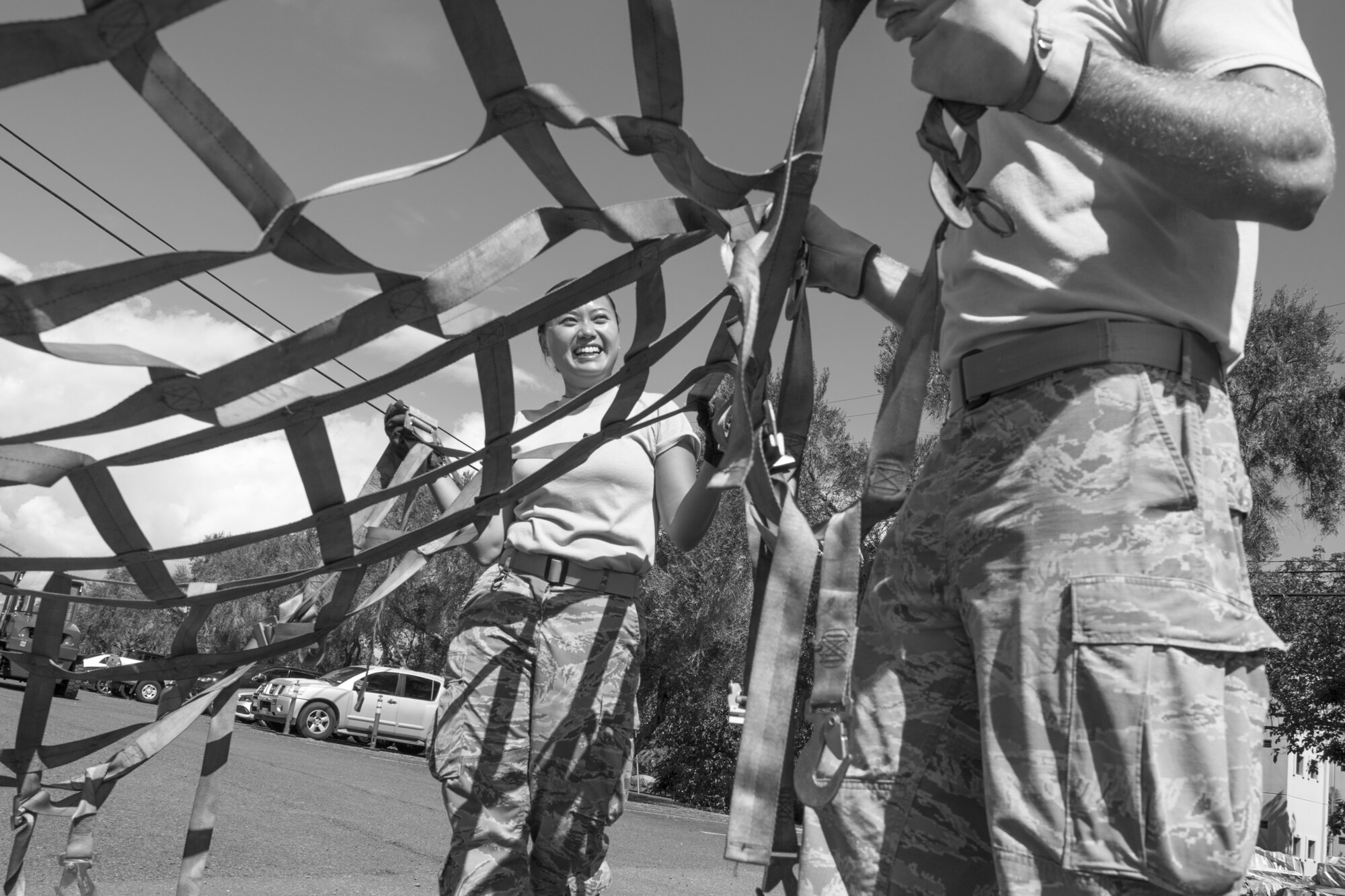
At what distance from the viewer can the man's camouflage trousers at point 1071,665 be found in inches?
45.6

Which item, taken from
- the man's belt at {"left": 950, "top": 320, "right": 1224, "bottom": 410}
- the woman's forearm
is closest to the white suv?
the woman's forearm

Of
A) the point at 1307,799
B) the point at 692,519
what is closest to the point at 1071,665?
the point at 692,519

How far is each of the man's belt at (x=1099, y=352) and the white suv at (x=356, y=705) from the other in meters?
23.0

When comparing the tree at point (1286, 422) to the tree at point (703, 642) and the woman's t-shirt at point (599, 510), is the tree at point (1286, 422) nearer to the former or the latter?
the tree at point (703, 642)

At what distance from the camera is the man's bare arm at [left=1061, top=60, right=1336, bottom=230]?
3.84 ft

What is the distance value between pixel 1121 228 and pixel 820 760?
2.48 ft

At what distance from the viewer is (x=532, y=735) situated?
2928mm

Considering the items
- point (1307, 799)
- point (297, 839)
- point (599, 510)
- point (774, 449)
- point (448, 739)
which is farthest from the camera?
point (1307, 799)

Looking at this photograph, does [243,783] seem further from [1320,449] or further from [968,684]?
[1320,449]

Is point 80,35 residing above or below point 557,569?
above

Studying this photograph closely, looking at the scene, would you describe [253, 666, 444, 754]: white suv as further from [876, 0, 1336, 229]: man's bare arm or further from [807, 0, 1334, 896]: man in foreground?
[876, 0, 1336, 229]: man's bare arm

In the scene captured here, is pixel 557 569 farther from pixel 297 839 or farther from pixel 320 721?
pixel 320 721

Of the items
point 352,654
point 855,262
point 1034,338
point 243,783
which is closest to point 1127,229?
point 1034,338

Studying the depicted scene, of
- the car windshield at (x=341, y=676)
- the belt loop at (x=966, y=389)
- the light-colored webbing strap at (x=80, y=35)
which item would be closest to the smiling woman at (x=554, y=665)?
the belt loop at (x=966, y=389)
